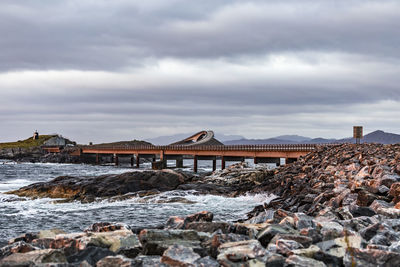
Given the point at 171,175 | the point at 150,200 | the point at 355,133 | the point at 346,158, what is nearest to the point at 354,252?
the point at 150,200

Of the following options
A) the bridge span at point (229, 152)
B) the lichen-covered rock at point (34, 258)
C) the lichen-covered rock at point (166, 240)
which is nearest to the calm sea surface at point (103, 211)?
the lichen-covered rock at point (34, 258)

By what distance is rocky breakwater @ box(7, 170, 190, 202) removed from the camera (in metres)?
27.4

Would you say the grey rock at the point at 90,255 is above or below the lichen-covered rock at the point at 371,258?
below

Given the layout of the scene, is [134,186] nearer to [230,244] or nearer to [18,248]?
[18,248]

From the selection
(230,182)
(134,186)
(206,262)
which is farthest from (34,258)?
(230,182)

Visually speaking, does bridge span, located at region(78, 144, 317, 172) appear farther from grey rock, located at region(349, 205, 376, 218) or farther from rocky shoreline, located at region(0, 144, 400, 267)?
rocky shoreline, located at region(0, 144, 400, 267)

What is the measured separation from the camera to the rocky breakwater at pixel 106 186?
27.4 m

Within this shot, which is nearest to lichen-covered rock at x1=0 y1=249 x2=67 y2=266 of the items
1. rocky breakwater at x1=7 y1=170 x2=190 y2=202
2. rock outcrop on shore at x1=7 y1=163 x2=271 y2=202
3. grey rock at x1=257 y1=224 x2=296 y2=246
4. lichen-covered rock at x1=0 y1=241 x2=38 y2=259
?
lichen-covered rock at x1=0 y1=241 x2=38 y2=259

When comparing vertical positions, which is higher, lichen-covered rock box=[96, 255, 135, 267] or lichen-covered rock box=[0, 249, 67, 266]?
lichen-covered rock box=[96, 255, 135, 267]

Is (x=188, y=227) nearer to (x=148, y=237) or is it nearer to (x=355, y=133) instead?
(x=148, y=237)

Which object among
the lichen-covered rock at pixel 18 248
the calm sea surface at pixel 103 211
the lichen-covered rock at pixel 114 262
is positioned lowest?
the calm sea surface at pixel 103 211

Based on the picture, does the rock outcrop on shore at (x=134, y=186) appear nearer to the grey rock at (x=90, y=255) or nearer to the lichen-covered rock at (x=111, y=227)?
the lichen-covered rock at (x=111, y=227)

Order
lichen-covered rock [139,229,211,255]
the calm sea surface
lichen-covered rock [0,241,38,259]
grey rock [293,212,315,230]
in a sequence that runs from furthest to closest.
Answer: the calm sea surface, grey rock [293,212,315,230], lichen-covered rock [0,241,38,259], lichen-covered rock [139,229,211,255]

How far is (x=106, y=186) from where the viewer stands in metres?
28.7
